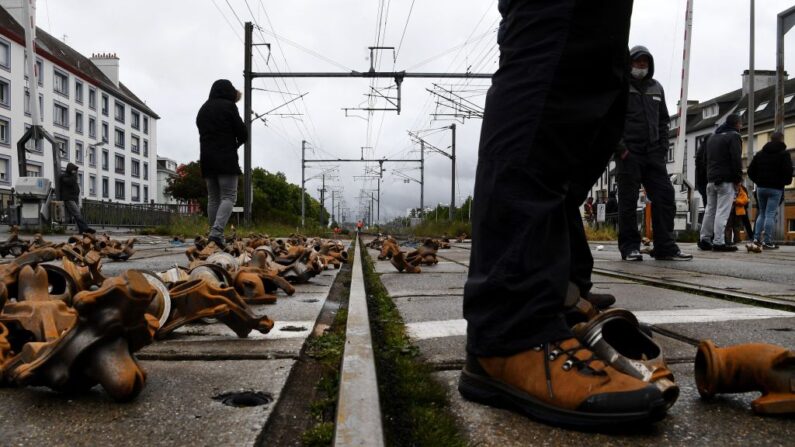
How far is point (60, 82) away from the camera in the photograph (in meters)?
54.4

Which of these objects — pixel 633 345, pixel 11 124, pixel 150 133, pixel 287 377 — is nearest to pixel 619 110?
pixel 633 345

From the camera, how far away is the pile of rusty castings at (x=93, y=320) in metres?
1.29

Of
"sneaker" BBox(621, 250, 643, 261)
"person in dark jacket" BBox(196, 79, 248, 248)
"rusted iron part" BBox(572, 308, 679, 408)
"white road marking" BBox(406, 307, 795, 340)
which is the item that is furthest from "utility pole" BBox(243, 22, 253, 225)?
"rusted iron part" BBox(572, 308, 679, 408)

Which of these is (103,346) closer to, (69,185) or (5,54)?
(69,185)

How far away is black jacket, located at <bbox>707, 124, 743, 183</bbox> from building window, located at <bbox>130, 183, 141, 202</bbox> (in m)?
71.5

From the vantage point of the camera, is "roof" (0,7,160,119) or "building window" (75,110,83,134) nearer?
"roof" (0,7,160,119)

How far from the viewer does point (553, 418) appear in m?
1.29

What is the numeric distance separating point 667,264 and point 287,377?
5.35 m

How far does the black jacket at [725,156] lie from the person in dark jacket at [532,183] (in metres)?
8.71

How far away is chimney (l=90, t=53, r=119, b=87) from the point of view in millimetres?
66125

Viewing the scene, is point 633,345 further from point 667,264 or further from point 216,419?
point 667,264

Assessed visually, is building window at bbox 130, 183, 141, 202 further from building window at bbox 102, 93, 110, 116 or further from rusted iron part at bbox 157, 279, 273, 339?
rusted iron part at bbox 157, 279, 273, 339

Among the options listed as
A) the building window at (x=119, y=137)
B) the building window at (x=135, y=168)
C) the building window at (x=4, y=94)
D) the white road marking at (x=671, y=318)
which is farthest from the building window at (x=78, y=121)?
the white road marking at (x=671, y=318)

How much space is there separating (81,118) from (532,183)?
213ft
